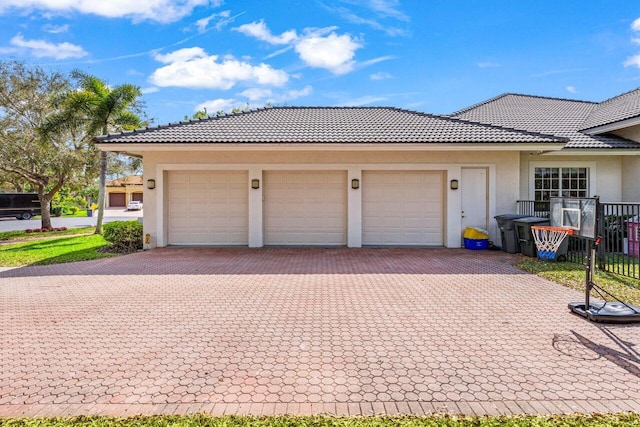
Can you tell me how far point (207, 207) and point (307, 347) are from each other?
9357mm

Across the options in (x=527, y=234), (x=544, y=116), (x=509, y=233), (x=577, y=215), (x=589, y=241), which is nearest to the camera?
(x=589, y=241)

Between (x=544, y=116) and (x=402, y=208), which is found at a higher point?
(x=544, y=116)

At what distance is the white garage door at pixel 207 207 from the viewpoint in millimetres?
12586

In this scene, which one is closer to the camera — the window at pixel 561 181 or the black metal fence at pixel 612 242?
the black metal fence at pixel 612 242

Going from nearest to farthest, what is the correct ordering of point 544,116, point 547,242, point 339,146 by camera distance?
point 547,242
point 339,146
point 544,116

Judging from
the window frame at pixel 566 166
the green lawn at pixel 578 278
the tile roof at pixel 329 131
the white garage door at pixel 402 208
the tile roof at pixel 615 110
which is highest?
the tile roof at pixel 615 110

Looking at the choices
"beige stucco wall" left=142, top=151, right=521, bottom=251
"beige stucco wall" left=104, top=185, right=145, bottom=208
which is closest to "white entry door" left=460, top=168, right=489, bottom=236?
"beige stucco wall" left=142, top=151, right=521, bottom=251

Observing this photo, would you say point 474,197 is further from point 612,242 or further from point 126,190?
point 126,190

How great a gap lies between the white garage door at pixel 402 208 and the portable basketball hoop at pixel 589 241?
18.7ft

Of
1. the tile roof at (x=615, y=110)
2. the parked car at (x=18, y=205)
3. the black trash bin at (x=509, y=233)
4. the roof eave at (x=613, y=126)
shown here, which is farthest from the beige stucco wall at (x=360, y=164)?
the parked car at (x=18, y=205)

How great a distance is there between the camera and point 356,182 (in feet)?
40.0

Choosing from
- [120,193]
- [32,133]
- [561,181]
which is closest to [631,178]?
[561,181]

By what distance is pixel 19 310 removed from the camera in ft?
19.0

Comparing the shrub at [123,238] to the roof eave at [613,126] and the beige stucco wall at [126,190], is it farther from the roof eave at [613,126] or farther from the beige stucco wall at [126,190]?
the beige stucco wall at [126,190]
